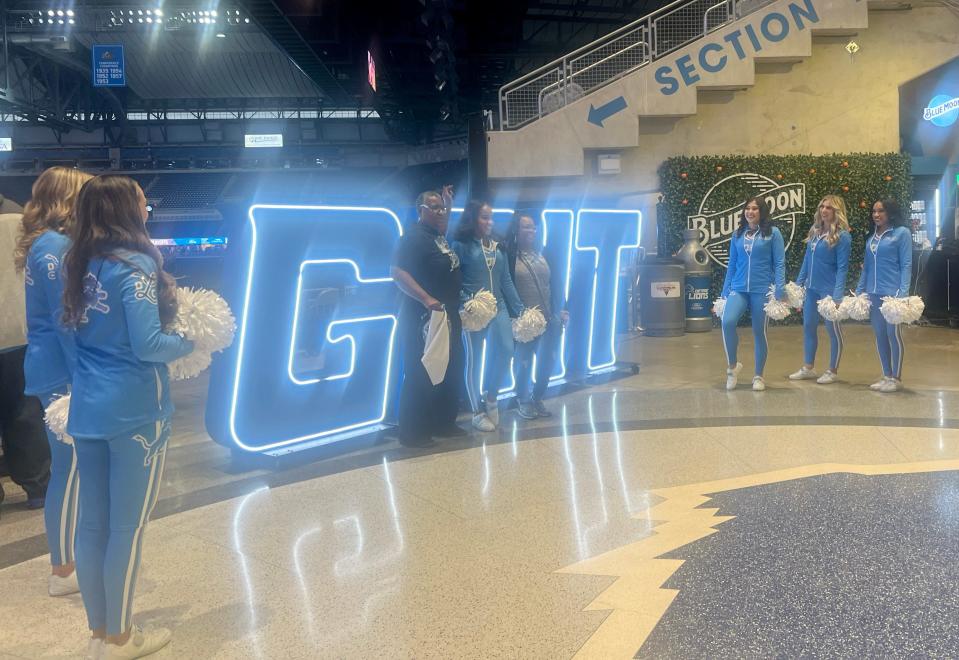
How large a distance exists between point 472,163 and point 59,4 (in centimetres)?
1262

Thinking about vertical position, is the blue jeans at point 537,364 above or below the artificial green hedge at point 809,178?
below

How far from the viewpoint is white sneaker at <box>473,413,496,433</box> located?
5.91 m

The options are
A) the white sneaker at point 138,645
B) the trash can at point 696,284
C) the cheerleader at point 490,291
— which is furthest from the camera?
the trash can at point 696,284

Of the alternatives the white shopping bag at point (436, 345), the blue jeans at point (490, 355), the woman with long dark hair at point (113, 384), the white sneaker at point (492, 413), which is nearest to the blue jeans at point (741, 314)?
the blue jeans at point (490, 355)

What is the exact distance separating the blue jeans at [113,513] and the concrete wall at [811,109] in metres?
10.4

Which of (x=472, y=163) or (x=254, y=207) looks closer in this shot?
(x=254, y=207)

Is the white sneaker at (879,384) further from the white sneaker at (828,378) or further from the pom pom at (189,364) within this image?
the pom pom at (189,364)

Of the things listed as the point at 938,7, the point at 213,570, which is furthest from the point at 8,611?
the point at 938,7

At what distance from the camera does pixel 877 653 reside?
260 centimetres

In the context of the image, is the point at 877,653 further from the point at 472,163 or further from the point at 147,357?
the point at 472,163

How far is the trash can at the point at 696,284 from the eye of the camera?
469 inches

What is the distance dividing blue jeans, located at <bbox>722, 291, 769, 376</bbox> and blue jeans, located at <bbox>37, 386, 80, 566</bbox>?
5.33 metres

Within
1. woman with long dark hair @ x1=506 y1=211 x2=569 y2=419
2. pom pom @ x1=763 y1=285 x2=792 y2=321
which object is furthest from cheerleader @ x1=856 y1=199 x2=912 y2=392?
woman with long dark hair @ x1=506 y1=211 x2=569 y2=419

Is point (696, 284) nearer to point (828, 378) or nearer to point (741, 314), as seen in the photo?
point (828, 378)
